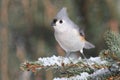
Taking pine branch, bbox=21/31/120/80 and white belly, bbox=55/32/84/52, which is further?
white belly, bbox=55/32/84/52

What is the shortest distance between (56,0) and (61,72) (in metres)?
1.49

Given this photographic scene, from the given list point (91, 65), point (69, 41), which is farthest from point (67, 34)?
point (91, 65)

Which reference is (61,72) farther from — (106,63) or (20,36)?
(20,36)

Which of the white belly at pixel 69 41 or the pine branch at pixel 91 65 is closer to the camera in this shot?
the pine branch at pixel 91 65

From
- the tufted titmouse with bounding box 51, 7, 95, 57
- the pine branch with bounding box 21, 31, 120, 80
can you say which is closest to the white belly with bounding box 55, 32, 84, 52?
the tufted titmouse with bounding box 51, 7, 95, 57

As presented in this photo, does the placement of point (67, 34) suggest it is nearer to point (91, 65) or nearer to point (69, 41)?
point (69, 41)

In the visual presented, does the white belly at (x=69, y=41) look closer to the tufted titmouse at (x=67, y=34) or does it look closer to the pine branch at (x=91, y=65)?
the tufted titmouse at (x=67, y=34)

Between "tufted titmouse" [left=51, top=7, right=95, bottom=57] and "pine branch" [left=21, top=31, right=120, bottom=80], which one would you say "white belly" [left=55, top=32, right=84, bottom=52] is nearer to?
"tufted titmouse" [left=51, top=7, right=95, bottom=57]

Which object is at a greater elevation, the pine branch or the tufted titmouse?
the tufted titmouse

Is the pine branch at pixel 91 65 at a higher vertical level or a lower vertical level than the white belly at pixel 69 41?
lower

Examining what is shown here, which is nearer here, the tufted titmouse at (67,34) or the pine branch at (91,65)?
the pine branch at (91,65)

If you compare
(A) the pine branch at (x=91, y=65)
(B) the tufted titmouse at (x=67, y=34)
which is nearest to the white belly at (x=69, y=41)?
(B) the tufted titmouse at (x=67, y=34)

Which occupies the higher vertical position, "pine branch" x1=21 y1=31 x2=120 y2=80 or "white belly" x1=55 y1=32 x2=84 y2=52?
"white belly" x1=55 y1=32 x2=84 y2=52

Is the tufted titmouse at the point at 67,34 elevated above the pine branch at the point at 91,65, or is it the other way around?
the tufted titmouse at the point at 67,34
